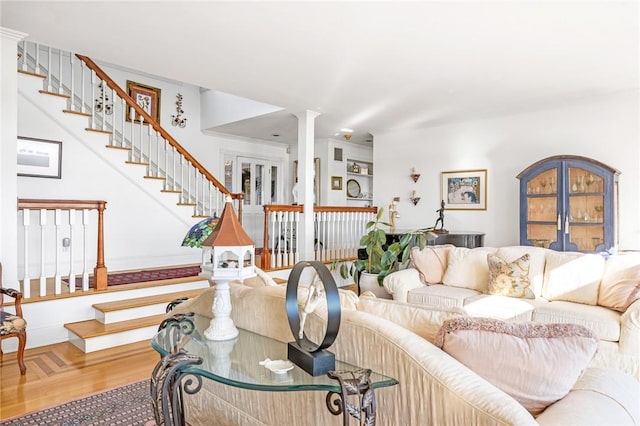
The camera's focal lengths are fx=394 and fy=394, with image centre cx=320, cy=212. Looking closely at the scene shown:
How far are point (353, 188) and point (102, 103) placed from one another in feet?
17.1

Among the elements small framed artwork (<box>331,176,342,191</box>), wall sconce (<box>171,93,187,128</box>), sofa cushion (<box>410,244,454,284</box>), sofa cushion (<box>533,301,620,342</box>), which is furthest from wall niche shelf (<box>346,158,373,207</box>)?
sofa cushion (<box>533,301,620,342</box>)

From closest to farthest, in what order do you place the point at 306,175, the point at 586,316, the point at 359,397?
the point at 359,397 < the point at 586,316 < the point at 306,175

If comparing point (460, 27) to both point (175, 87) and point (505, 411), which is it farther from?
point (175, 87)

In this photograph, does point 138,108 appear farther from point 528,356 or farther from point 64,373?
point 528,356

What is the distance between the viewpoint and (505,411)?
104cm

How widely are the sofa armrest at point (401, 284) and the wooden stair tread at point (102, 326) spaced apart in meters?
2.30

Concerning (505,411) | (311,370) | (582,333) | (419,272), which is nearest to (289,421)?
(311,370)

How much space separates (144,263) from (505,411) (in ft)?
19.0

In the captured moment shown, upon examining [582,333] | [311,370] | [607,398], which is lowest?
[607,398]

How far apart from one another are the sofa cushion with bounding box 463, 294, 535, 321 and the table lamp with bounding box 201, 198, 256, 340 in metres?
2.14

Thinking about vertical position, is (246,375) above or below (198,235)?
below

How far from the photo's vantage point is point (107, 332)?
3.46m

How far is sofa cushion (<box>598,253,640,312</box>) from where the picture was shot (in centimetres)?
289

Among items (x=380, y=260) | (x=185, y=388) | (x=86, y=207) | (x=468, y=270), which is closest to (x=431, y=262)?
(x=468, y=270)
